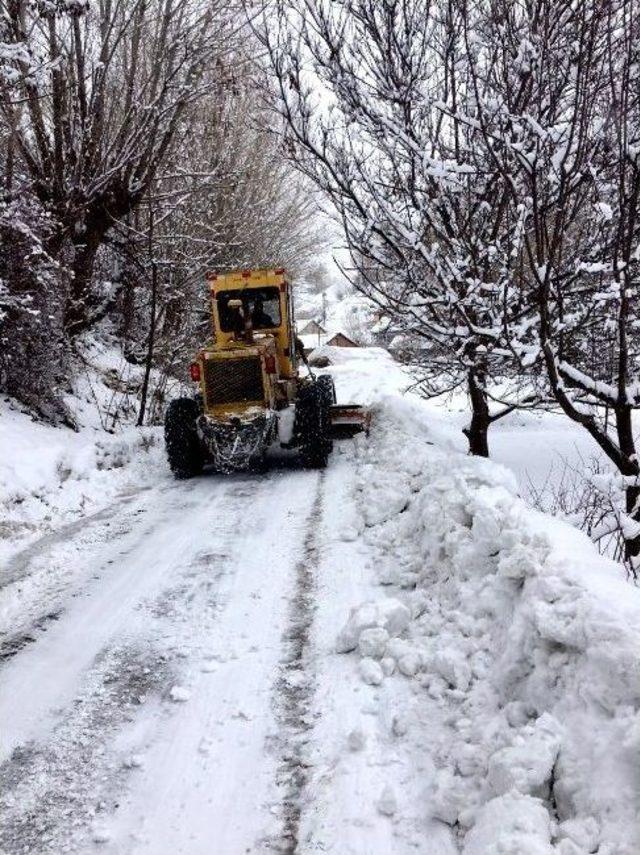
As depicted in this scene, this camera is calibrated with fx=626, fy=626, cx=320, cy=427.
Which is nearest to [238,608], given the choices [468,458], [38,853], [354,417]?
[38,853]

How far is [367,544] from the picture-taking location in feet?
18.2

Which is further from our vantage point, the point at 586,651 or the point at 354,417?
the point at 354,417

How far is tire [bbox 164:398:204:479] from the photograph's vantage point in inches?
331

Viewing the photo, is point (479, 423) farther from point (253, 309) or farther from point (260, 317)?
point (253, 309)

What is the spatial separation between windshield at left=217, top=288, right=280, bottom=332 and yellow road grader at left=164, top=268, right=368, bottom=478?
2cm

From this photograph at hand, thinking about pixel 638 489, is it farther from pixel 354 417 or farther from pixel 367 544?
pixel 354 417

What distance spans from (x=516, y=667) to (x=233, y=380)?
6.25 m

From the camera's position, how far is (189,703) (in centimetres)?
335

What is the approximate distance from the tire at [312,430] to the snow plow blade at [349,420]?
1.68 metres

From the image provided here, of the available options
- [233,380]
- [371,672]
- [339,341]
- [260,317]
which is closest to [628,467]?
[371,672]

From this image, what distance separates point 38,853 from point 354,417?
838cm

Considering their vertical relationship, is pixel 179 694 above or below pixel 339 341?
below

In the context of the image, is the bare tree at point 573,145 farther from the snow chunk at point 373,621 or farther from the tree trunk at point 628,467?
the snow chunk at point 373,621

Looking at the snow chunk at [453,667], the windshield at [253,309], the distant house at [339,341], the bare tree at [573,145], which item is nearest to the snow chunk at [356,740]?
the snow chunk at [453,667]
